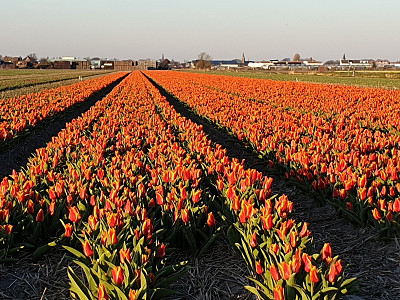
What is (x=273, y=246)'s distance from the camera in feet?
9.48

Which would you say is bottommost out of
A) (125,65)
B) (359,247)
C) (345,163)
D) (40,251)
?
(359,247)

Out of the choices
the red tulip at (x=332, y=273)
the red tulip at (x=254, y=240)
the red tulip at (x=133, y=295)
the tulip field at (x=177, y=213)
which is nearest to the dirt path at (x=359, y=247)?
the tulip field at (x=177, y=213)

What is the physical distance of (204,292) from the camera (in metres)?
3.24

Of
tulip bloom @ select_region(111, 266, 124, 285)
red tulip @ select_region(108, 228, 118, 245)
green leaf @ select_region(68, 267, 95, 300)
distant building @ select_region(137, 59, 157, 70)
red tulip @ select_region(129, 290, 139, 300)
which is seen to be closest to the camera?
red tulip @ select_region(129, 290, 139, 300)

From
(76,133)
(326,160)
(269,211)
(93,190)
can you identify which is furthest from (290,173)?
(76,133)

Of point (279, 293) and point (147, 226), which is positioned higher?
point (147, 226)

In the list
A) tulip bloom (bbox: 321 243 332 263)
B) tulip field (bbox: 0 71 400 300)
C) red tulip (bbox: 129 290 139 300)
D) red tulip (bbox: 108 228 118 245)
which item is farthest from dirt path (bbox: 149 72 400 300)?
red tulip (bbox: 108 228 118 245)

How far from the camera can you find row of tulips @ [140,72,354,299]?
257cm

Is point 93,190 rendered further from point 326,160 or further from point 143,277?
point 326,160

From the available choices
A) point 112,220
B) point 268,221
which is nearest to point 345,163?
point 268,221

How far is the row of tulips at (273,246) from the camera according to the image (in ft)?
8.43

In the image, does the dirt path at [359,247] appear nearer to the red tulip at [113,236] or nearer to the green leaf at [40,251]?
the red tulip at [113,236]

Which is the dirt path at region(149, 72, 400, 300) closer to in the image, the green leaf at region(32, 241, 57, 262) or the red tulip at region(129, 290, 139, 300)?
the red tulip at region(129, 290, 139, 300)

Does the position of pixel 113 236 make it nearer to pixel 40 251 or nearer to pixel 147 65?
pixel 40 251
